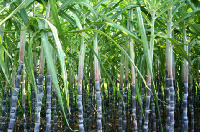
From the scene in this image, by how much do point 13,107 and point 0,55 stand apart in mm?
336

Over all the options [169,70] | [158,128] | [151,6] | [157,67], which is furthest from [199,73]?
[151,6]

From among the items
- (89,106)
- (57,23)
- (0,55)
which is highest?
(57,23)

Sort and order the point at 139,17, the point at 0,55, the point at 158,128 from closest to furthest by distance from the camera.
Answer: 1. the point at 0,55
2. the point at 139,17
3. the point at 158,128

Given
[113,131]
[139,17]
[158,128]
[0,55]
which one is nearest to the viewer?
[0,55]

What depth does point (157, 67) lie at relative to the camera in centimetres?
185

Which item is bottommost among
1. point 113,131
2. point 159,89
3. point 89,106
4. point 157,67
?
point 113,131

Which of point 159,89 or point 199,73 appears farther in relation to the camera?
point 199,73

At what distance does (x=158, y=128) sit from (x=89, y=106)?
0.61 meters

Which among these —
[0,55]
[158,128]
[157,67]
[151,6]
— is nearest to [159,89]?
[157,67]

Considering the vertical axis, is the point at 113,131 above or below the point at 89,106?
below

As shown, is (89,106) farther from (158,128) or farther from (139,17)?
(139,17)

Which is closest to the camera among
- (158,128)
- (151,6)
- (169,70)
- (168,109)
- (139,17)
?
(139,17)

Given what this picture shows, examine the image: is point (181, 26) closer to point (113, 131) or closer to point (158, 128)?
point (158, 128)

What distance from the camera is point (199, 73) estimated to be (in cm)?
200
